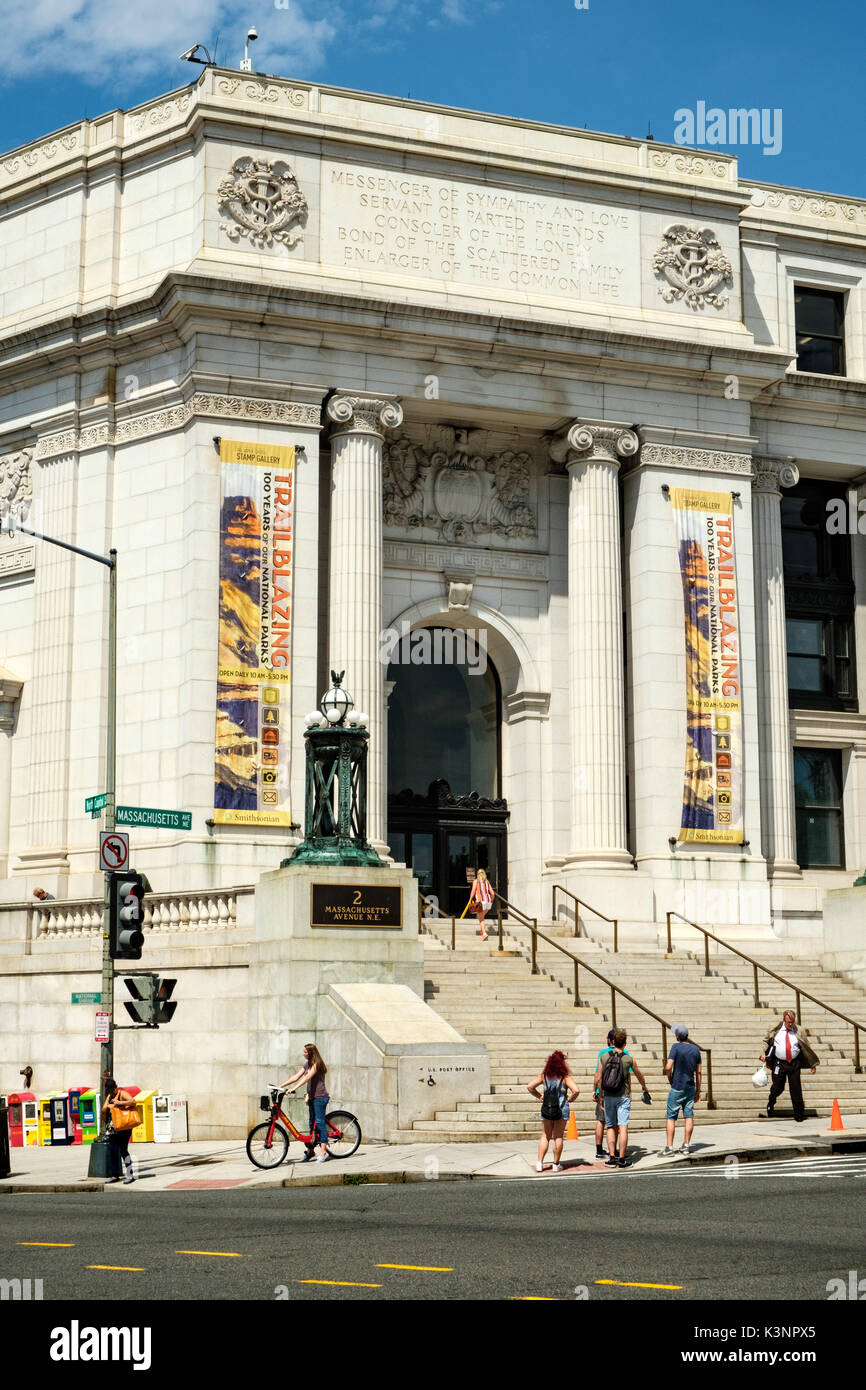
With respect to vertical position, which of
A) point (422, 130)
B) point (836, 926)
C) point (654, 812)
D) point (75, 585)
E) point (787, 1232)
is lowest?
point (787, 1232)

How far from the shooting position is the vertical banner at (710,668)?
40281 mm

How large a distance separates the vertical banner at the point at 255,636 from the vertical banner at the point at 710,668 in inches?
378

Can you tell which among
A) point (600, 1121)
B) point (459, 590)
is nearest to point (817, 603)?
point (459, 590)

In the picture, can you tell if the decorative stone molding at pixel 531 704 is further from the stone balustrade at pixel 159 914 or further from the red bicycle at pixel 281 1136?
the red bicycle at pixel 281 1136

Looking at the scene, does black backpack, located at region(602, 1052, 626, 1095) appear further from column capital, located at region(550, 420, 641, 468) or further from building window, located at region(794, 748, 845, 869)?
building window, located at region(794, 748, 845, 869)

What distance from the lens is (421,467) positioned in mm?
42281

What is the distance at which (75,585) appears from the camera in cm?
4053

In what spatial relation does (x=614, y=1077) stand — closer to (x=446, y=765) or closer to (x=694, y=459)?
(x=446, y=765)

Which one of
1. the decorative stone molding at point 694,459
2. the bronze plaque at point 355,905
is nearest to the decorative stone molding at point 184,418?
the decorative stone molding at point 694,459

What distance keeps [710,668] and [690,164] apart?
13.0m

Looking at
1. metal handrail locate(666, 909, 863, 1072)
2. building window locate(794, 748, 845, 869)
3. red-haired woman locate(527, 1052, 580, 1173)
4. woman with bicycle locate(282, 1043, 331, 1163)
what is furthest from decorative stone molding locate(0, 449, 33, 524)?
red-haired woman locate(527, 1052, 580, 1173)
